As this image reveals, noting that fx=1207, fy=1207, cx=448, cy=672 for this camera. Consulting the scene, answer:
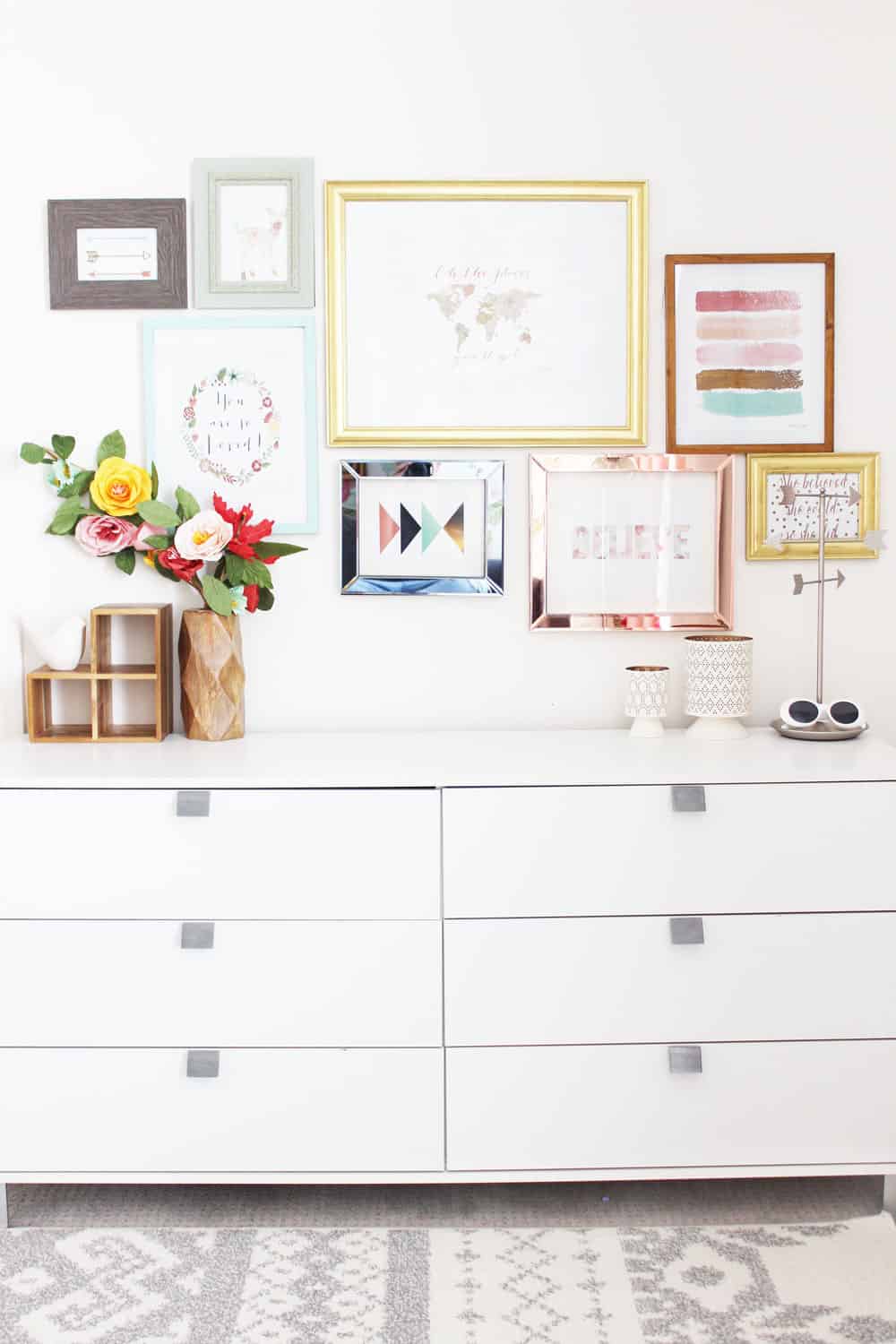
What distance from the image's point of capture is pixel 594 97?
7.51 feet

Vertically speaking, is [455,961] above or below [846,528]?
below

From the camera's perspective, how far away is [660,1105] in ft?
6.51

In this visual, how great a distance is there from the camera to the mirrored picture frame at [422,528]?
7.73ft

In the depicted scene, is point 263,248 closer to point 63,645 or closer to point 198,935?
point 63,645

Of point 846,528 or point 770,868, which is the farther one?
point 846,528

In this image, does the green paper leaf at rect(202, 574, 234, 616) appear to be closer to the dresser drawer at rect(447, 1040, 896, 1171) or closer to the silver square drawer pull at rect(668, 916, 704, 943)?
the silver square drawer pull at rect(668, 916, 704, 943)

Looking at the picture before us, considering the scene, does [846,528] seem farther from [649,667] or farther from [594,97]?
[594,97]

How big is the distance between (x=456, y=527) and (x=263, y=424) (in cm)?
43

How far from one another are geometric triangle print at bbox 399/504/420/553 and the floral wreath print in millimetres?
279

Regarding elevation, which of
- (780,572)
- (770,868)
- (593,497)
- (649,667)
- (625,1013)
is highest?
(593,497)

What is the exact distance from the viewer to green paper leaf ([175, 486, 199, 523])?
228cm

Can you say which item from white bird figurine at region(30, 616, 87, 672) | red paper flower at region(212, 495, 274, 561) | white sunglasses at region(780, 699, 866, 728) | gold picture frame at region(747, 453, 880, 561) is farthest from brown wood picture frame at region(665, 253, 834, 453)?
white bird figurine at region(30, 616, 87, 672)

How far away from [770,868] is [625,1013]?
0.33 meters

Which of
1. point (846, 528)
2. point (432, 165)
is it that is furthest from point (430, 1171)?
point (432, 165)
